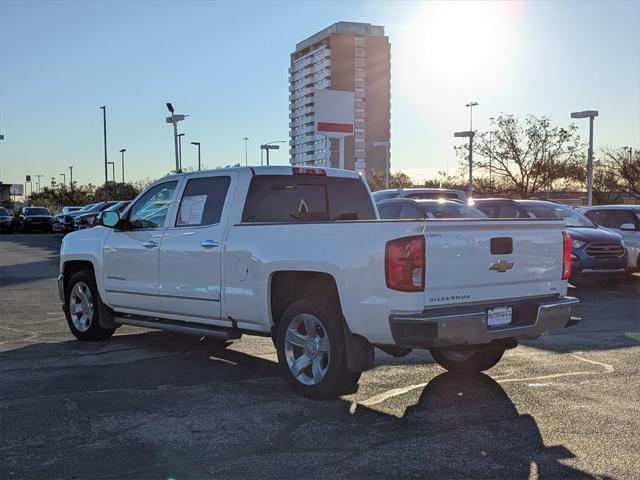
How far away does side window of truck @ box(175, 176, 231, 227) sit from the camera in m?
6.88

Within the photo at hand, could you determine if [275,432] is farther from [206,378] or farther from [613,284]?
[613,284]

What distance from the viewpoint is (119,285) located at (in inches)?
312

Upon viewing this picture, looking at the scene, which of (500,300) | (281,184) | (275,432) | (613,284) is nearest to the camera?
(275,432)

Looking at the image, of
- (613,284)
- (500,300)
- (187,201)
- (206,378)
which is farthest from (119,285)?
(613,284)

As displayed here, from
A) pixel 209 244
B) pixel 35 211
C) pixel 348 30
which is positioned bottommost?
pixel 35 211

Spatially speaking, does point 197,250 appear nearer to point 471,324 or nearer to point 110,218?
point 110,218

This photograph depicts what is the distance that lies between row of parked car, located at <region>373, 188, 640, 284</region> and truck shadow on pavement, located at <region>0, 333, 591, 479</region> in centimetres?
683

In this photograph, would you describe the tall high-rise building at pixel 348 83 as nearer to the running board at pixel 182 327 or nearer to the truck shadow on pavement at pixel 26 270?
the truck shadow on pavement at pixel 26 270

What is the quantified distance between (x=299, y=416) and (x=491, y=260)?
1.93 meters

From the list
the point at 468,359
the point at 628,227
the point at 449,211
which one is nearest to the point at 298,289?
the point at 468,359

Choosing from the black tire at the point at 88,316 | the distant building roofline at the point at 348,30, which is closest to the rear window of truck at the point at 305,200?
the black tire at the point at 88,316

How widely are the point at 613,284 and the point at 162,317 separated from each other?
10386 mm

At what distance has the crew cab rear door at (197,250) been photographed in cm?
667

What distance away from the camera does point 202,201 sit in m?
7.07
